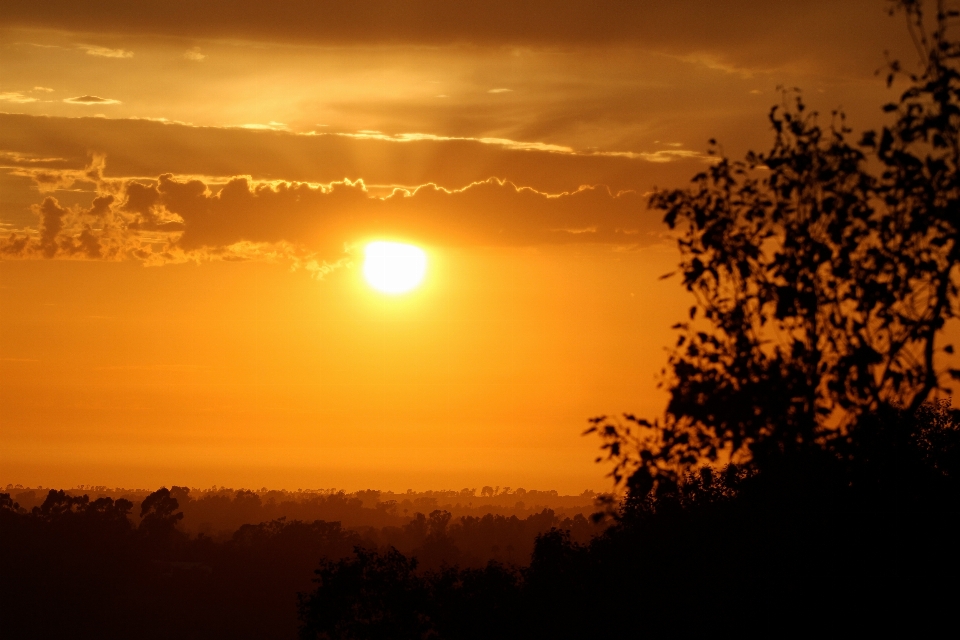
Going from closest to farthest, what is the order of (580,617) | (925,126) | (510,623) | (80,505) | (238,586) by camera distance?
(925,126)
(580,617)
(510,623)
(238,586)
(80,505)

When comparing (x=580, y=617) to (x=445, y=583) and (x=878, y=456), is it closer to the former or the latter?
(x=878, y=456)

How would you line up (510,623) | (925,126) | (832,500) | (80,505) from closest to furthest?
(925,126) → (832,500) → (510,623) → (80,505)

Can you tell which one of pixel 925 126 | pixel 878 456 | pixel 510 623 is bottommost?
pixel 510 623

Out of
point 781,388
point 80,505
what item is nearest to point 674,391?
point 781,388

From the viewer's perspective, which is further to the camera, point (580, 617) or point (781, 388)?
point (580, 617)

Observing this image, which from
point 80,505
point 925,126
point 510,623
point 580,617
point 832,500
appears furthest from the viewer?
point 80,505

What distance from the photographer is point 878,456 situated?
69.9 ft

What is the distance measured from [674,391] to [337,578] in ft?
120

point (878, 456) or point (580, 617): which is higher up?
point (878, 456)

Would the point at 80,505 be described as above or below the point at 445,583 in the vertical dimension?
above

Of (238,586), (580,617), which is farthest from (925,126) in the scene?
(238,586)

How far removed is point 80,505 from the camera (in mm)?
198000

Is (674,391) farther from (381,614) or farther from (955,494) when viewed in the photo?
(381,614)

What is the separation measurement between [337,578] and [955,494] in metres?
34.6
